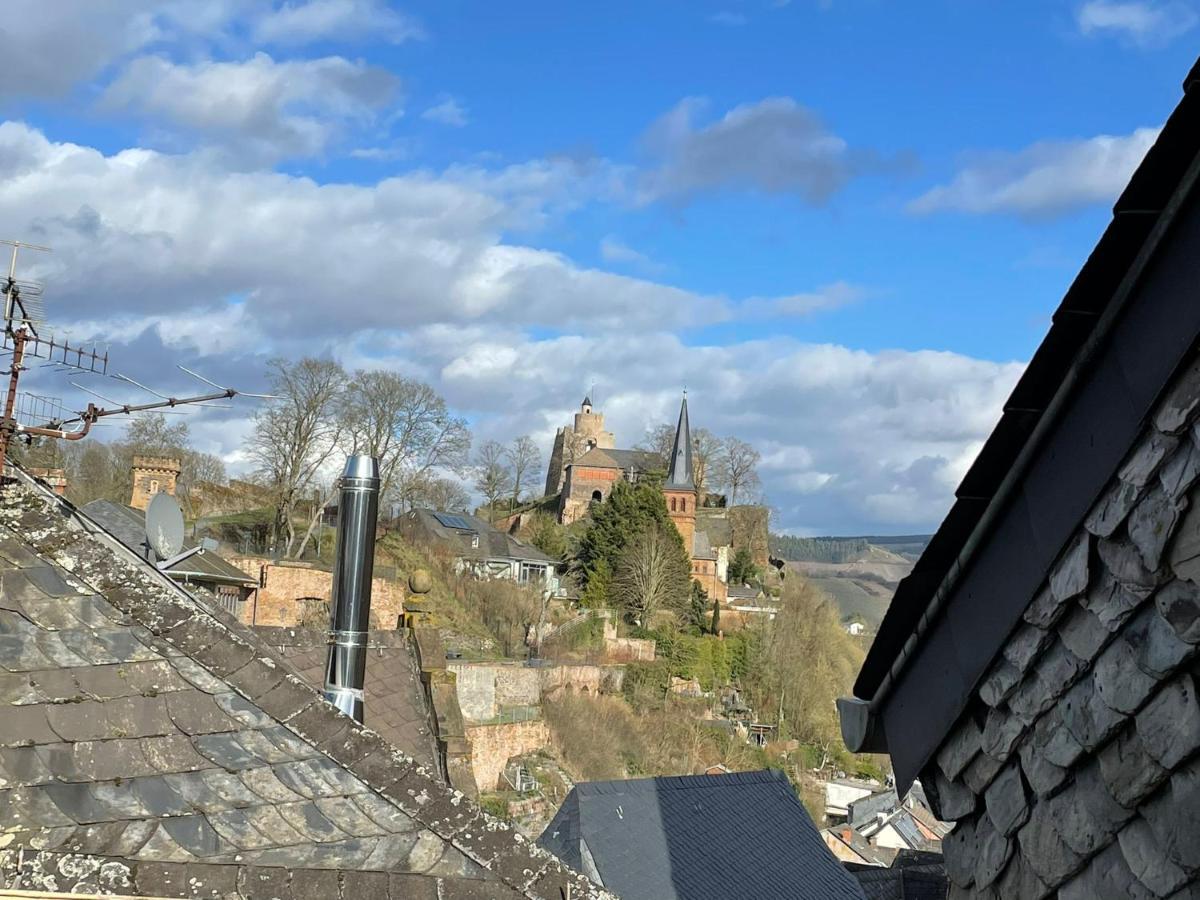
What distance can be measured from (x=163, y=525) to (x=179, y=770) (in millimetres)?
4176

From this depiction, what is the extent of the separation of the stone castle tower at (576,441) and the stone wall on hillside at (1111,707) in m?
96.3

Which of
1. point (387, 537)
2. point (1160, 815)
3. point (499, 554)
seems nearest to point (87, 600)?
point (1160, 815)

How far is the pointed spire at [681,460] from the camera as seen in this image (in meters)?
71.4

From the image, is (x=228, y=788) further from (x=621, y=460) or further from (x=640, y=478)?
(x=621, y=460)

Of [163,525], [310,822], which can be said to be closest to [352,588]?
[163,525]

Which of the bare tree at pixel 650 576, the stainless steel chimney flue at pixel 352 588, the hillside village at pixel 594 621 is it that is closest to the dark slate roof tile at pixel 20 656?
the stainless steel chimney flue at pixel 352 588

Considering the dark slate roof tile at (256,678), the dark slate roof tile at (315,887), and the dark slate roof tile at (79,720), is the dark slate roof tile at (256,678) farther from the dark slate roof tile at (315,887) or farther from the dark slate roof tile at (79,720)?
the dark slate roof tile at (315,887)

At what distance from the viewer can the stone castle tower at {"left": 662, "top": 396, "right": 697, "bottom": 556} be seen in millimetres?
68625

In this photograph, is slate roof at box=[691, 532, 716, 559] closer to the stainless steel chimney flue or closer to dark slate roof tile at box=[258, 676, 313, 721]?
the stainless steel chimney flue

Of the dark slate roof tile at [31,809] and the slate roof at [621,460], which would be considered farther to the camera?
the slate roof at [621,460]

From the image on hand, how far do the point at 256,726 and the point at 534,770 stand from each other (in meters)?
Answer: 31.9

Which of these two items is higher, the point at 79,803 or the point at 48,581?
the point at 48,581

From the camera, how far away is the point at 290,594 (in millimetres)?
35500

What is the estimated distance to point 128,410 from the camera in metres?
6.34
